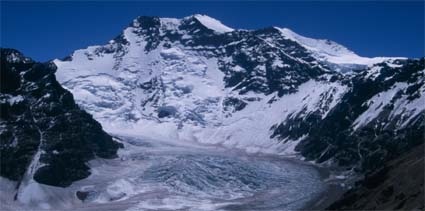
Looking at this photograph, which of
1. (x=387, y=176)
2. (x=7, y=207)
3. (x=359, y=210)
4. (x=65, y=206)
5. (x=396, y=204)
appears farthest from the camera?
(x=65, y=206)

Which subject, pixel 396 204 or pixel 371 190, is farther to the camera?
pixel 371 190

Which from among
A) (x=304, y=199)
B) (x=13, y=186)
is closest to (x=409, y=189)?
(x=304, y=199)

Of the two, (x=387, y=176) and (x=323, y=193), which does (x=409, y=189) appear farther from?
(x=323, y=193)

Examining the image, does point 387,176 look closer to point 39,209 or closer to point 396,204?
Answer: point 396,204

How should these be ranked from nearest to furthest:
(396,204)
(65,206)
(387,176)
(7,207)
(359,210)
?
(396,204) → (359,210) → (387,176) → (7,207) → (65,206)

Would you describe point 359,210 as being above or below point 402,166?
below

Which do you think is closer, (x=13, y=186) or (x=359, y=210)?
(x=359, y=210)

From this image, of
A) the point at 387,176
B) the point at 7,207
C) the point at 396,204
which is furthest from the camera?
the point at 7,207

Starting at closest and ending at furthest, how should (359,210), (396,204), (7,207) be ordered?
(396,204) → (359,210) → (7,207)

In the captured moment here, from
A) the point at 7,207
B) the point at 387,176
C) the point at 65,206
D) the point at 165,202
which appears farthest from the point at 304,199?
the point at 7,207
